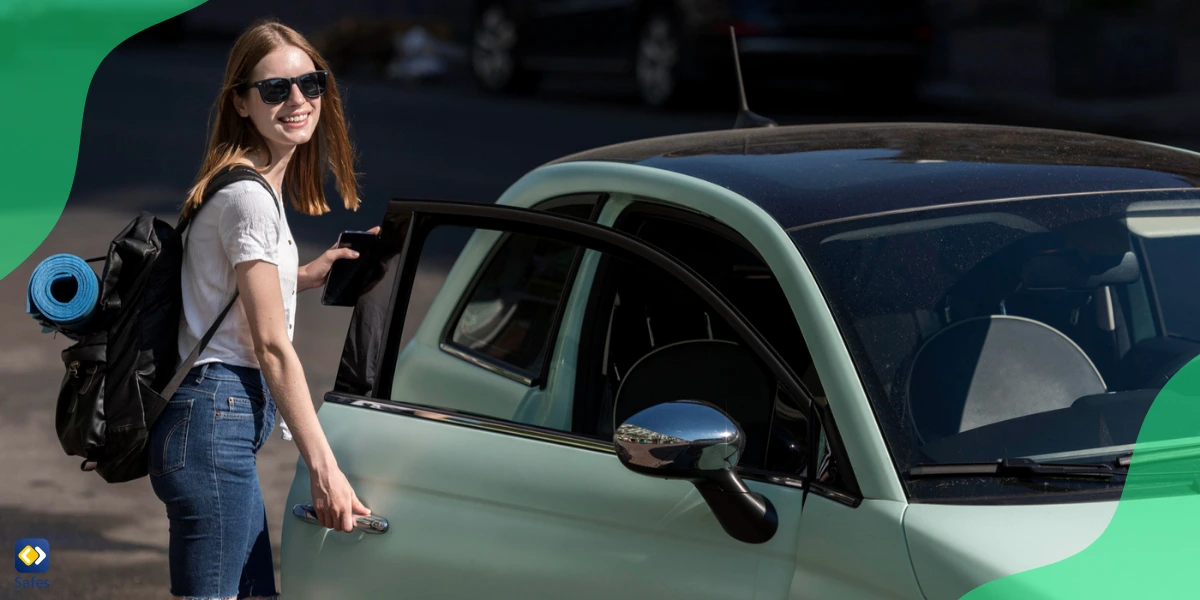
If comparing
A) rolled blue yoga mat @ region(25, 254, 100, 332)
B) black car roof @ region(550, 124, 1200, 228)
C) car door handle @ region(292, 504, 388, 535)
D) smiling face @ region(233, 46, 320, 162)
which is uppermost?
smiling face @ region(233, 46, 320, 162)

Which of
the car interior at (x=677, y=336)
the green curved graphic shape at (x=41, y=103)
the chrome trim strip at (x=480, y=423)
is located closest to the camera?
the chrome trim strip at (x=480, y=423)

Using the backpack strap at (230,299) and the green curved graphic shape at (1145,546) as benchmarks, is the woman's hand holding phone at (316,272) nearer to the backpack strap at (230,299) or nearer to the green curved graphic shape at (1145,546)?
the backpack strap at (230,299)

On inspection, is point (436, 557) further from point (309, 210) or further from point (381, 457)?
point (309, 210)

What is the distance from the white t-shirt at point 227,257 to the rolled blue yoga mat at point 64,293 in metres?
0.19

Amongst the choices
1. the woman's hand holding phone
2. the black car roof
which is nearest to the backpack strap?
the woman's hand holding phone

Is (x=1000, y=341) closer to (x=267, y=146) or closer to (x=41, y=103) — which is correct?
(x=267, y=146)

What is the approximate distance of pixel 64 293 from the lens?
9.61ft

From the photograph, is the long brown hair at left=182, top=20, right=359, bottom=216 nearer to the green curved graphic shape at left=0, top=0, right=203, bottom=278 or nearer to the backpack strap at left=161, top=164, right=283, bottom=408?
the backpack strap at left=161, top=164, right=283, bottom=408

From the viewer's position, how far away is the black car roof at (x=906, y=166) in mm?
2760

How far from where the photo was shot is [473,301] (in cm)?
363

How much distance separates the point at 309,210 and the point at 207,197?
533mm

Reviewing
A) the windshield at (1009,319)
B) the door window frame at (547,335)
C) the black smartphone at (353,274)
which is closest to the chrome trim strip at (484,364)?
the door window frame at (547,335)

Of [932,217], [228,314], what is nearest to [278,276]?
[228,314]

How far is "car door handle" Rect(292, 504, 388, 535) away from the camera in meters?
2.81
